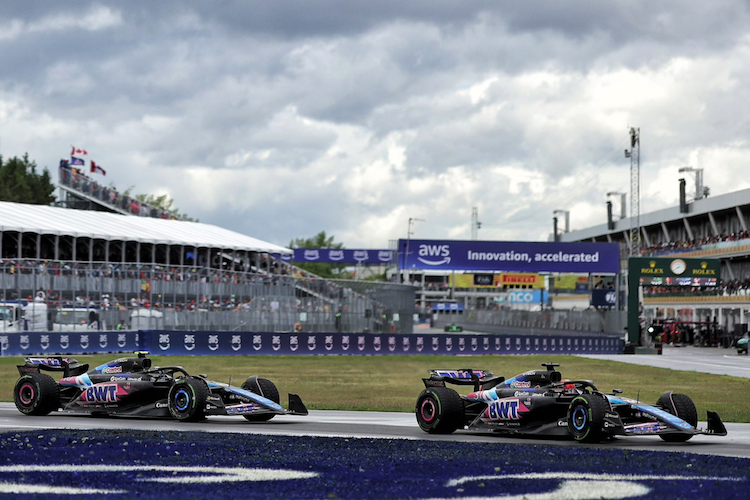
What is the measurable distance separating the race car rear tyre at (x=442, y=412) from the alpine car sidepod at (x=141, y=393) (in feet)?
7.16

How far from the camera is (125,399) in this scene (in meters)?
16.2

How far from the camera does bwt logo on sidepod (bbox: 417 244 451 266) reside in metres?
61.9

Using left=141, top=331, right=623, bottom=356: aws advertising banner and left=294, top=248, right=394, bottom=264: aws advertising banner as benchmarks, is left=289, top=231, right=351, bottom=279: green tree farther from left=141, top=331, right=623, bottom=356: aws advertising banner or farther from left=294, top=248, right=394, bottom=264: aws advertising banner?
left=141, top=331, right=623, bottom=356: aws advertising banner

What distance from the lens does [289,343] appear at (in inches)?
1683

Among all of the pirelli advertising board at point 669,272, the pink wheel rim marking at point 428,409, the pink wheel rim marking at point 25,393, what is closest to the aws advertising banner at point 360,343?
the pirelli advertising board at point 669,272

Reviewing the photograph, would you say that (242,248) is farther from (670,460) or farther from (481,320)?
(670,460)

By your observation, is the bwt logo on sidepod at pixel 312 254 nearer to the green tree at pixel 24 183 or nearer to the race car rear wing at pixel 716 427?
the green tree at pixel 24 183

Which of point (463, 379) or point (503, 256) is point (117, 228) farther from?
point (463, 379)

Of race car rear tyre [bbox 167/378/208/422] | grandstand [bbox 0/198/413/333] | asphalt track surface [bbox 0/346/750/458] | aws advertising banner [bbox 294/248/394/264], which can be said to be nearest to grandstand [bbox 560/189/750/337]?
aws advertising banner [bbox 294/248/394/264]

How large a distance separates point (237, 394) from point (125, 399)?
2062mm

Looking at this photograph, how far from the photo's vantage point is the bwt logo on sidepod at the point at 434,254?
61.9 meters

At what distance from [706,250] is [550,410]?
73639 mm

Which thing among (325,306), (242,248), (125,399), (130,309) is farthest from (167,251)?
(125,399)

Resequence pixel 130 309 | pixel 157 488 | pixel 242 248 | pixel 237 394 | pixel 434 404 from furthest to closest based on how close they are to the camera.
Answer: pixel 242 248
pixel 130 309
pixel 237 394
pixel 434 404
pixel 157 488
